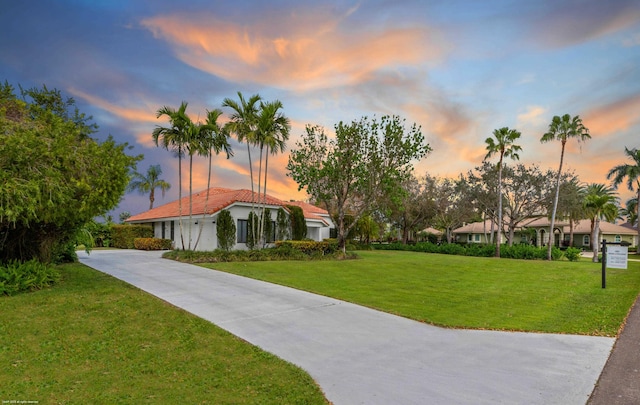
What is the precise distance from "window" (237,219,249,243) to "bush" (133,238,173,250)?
5.86 meters

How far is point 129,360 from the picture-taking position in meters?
5.39

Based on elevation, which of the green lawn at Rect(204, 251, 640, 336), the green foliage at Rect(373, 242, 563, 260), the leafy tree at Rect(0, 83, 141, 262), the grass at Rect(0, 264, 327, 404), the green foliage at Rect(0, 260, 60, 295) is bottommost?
the green foliage at Rect(373, 242, 563, 260)

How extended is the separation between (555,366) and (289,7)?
12.5 m

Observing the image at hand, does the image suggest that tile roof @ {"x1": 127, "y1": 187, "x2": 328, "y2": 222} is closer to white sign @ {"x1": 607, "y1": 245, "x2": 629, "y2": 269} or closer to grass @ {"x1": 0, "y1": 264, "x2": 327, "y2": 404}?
grass @ {"x1": 0, "y1": 264, "x2": 327, "y2": 404}

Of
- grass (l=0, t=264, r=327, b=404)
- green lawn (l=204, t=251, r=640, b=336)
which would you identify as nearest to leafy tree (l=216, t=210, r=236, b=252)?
green lawn (l=204, t=251, r=640, b=336)

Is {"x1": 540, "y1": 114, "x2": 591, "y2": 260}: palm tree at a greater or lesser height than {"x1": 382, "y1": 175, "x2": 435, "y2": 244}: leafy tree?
greater

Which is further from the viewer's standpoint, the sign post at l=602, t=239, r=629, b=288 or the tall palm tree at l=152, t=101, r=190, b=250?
the tall palm tree at l=152, t=101, r=190, b=250

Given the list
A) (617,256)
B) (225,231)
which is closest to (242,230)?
(225,231)

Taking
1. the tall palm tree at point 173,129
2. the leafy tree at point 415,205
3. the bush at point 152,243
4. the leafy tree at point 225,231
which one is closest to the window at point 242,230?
the leafy tree at point 225,231

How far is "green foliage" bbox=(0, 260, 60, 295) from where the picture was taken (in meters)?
9.25

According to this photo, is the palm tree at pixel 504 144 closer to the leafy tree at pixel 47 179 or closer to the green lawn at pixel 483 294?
the green lawn at pixel 483 294

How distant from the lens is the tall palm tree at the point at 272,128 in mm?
19641

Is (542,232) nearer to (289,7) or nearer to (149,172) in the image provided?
(289,7)

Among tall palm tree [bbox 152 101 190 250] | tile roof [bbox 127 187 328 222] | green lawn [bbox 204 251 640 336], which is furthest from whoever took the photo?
tile roof [bbox 127 187 328 222]
